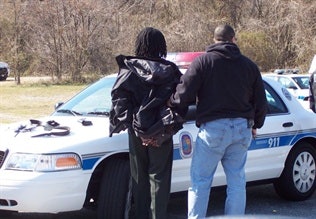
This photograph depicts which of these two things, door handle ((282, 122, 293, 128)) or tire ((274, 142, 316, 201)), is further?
tire ((274, 142, 316, 201))

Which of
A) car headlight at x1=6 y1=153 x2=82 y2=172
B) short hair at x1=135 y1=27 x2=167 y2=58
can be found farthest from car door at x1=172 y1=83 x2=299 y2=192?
car headlight at x1=6 y1=153 x2=82 y2=172

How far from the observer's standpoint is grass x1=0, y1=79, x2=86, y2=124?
16703 millimetres

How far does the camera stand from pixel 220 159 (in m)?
5.04


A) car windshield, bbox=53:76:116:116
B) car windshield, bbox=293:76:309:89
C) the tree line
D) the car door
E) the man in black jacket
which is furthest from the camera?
the tree line

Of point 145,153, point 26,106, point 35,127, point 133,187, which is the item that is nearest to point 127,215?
point 133,187

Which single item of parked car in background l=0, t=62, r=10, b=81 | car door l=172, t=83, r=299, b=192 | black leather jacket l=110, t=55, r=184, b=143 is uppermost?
black leather jacket l=110, t=55, r=184, b=143

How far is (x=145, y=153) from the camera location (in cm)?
505

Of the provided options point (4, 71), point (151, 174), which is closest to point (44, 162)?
point (151, 174)

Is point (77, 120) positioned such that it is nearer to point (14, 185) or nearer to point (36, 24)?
point (14, 185)

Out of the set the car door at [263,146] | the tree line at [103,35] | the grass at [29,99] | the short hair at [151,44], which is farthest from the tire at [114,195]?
the tree line at [103,35]

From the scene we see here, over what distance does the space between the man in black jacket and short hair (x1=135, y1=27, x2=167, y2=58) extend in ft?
1.16

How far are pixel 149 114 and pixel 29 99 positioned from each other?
1774cm

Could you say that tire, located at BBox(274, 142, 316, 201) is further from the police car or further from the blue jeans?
the blue jeans

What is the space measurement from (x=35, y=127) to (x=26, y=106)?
1397 centimetres
